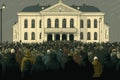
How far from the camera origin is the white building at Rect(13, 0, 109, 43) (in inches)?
4668

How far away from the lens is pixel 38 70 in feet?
73.7

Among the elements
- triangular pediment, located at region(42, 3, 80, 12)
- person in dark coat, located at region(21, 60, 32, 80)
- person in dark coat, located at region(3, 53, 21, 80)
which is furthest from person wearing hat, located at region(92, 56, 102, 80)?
triangular pediment, located at region(42, 3, 80, 12)

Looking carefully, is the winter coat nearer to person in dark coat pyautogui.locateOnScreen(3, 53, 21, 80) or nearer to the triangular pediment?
person in dark coat pyautogui.locateOnScreen(3, 53, 21, 80)

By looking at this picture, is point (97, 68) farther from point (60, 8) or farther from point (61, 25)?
point (61, 25)

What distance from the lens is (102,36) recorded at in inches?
4830

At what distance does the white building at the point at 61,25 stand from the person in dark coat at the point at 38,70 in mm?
93353

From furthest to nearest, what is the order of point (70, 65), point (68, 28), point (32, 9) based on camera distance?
point (32, 9) → point (68, 28) → point (70, 65)

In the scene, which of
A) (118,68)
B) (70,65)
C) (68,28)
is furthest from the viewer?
(68,28)

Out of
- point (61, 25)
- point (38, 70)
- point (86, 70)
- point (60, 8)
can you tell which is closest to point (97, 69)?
point (86, 70)

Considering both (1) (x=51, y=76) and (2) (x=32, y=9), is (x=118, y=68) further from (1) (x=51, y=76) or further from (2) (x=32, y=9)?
(2) (x=32, y=9)

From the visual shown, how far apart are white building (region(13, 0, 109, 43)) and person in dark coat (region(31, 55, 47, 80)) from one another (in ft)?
306

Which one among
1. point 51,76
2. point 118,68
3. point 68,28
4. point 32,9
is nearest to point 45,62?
point 51,76

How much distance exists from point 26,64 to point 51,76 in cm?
98

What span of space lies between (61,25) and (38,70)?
97.1 m
